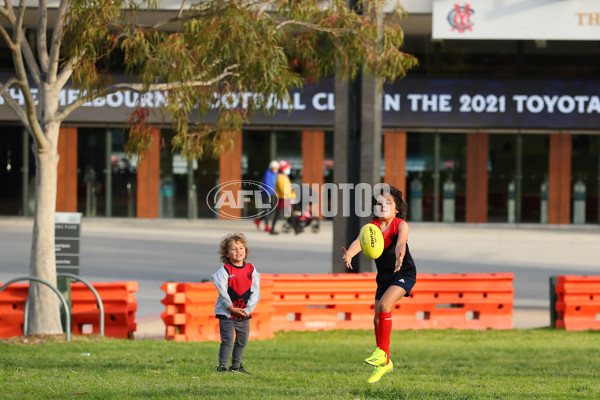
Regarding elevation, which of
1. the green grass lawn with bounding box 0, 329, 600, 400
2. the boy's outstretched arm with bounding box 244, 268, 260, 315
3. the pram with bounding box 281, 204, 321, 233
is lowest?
the green grass lawn with bounding box 0, 329, 600, 400

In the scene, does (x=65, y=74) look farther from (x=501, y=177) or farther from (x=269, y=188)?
(x=501, y=177)

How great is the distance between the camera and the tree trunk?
11.2 m

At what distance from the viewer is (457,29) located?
27578 mm

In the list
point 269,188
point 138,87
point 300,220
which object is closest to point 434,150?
point 300,220

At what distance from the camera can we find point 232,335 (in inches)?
316

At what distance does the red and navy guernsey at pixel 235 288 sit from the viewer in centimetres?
776

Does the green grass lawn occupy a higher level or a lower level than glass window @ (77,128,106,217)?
lower

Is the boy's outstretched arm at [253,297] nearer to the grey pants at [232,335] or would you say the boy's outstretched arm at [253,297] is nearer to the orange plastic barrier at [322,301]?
the grey pants at [232,335]

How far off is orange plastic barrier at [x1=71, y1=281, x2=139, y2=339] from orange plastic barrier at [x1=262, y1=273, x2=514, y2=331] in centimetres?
186

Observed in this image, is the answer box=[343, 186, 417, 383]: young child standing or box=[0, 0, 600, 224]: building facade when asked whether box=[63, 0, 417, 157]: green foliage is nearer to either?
box=[343, 186, 417, 383]: young child standing

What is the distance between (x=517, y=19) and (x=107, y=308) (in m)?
18.8

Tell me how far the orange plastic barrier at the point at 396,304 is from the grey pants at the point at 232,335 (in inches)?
183

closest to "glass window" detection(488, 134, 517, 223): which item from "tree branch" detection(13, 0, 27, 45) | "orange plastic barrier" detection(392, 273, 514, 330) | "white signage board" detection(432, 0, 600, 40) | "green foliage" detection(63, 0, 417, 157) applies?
"white signage board" detection(432, 0, 600, 40)

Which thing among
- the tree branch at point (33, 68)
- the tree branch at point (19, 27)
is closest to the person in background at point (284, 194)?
the tree branch at point (33, 68)
